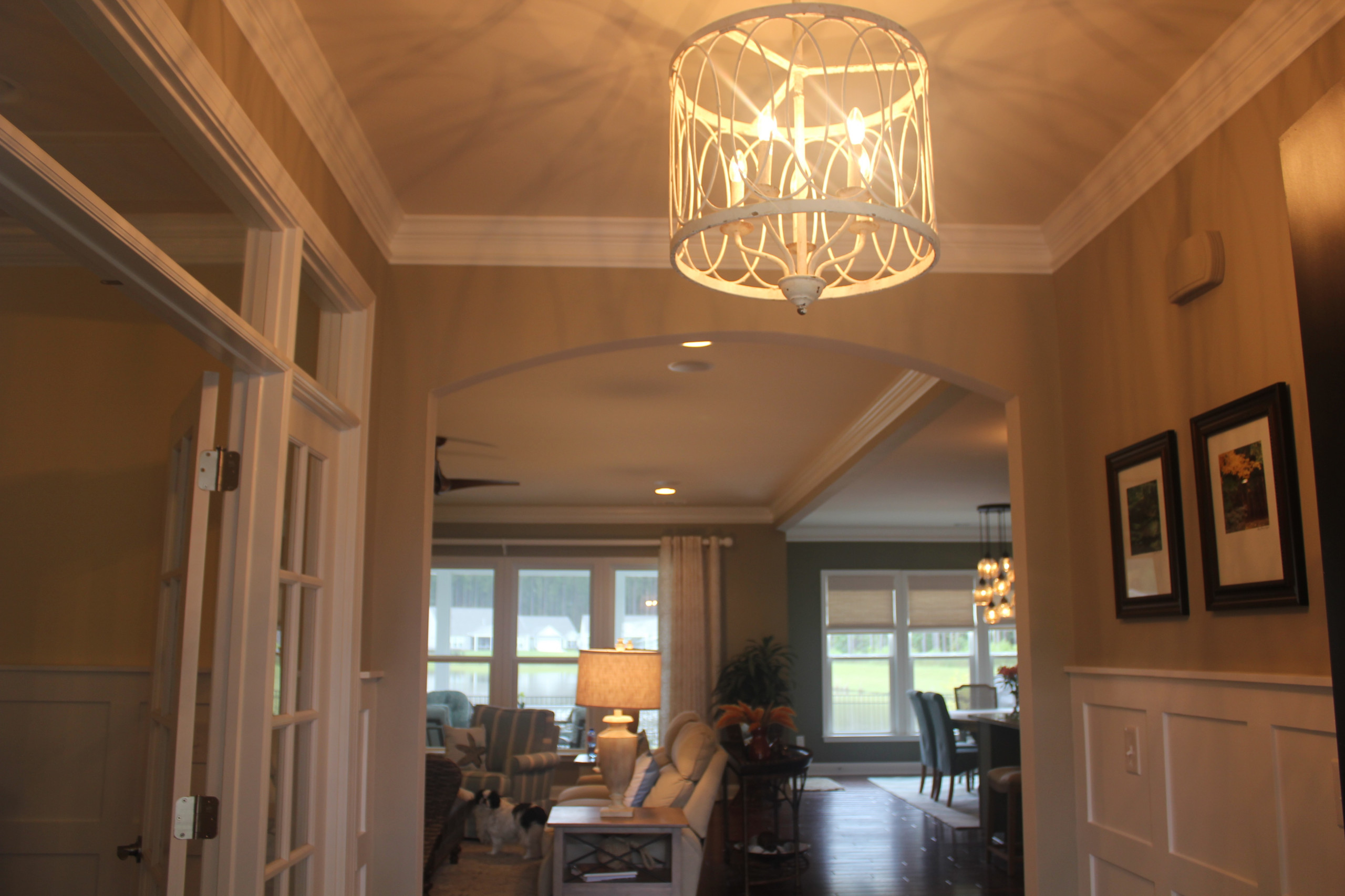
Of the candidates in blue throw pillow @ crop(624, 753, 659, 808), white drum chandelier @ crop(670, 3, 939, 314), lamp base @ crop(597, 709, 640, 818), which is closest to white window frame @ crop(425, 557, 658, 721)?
blue throw pillow @ crop(624, 753, 659, 808)

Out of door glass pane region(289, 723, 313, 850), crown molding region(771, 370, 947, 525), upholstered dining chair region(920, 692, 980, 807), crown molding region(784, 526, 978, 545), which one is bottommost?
upholstered dining chair region(920, 692, 980, 807)

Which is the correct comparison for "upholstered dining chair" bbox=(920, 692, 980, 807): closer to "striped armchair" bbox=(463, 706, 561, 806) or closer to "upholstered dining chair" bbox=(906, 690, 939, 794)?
"upholstered dining chair" bbox=(906, 690, 939, 794)

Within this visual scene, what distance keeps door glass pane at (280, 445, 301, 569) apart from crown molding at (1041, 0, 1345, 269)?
237 cm

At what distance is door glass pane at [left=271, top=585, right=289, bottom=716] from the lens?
239 centimetres

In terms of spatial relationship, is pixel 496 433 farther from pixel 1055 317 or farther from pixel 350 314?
pixel 1055 317

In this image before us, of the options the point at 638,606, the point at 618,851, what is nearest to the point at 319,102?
the point at 618,851

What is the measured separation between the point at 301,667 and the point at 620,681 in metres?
2.02

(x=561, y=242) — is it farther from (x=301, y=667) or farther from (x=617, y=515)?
(x=617, y=515)

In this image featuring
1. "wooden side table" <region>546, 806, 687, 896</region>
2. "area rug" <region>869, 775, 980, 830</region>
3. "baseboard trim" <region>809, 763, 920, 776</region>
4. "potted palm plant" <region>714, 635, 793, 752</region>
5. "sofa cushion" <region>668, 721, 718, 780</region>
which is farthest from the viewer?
"baseboard trim" <region>809, 763, 920, 776</region>

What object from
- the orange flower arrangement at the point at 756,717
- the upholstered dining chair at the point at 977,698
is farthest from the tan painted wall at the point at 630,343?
the upholstered dining chair at the point at 977,698

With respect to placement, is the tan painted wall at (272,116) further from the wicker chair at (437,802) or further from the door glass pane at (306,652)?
the wicker chair at (437,802)

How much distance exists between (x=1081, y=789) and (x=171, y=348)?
307 cm

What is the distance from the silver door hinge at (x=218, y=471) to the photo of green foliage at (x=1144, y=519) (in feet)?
7.55

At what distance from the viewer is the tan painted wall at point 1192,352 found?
85.2 inches
